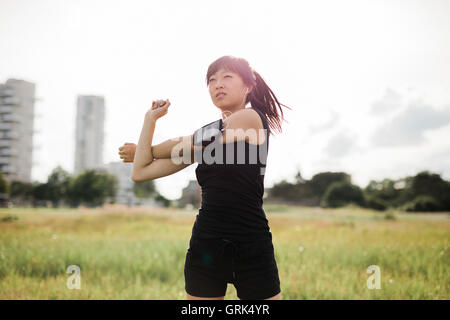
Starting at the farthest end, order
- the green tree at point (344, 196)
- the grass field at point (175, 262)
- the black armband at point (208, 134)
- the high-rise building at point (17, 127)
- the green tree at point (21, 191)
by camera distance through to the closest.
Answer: the high-rise building at point (17, 127) < the green tree at point (21, 191) < the green tree at point (344, 196) < the grass field at point (175, 262) < the black armband at point (208, 134)

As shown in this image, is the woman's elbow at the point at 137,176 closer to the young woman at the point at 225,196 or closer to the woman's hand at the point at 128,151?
the young woman at the point at 225,196

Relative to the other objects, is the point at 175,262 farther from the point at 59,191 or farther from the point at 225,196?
the point at 59,191

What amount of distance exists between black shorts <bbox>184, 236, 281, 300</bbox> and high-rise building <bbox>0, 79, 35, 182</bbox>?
80.2 metres

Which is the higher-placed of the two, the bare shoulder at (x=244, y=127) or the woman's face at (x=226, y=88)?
the woman's face at (x=226, y=88)

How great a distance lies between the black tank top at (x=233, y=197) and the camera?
1713 millimetres

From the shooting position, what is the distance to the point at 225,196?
1.73 meters

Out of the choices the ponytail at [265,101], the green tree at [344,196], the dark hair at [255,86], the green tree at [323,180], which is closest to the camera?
the dark hair at [255,86]

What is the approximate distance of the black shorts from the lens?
1.69 metres

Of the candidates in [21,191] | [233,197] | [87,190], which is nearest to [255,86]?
[233,197]

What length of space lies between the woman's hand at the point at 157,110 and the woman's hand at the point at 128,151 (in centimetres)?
30

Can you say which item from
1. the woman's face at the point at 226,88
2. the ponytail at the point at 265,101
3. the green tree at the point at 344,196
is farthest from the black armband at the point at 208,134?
the green tree at the point at 344,196

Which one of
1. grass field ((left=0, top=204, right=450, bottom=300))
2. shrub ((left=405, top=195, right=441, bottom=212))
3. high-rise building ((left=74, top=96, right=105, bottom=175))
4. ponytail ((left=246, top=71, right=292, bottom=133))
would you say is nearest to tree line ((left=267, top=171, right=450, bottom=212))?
shrub ((left=405, top=195, right=441, bottom=212))
